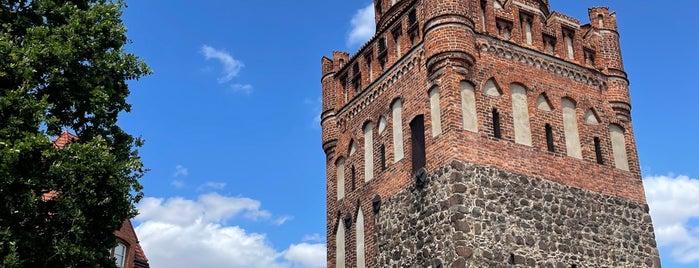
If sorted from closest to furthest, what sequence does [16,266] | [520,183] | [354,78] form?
[16,266], [520,183], [354,78]

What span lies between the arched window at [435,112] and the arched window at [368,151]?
297cm

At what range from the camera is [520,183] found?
1889cm

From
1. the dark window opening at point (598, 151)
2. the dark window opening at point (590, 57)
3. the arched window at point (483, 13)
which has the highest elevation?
the arched window at point (483, 13)

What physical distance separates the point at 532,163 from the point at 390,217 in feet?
12.4

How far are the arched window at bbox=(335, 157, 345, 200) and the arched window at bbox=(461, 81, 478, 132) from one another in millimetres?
5287

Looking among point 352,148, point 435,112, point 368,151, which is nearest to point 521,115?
point 435,112

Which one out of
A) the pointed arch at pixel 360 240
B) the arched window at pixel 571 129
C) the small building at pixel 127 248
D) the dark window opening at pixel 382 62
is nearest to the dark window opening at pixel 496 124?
the arched window at pixel 571 129

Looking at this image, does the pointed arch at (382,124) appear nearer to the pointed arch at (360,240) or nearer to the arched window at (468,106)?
the pointed arch at (360,240)

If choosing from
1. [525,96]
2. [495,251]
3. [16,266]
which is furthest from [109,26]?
[525,96]

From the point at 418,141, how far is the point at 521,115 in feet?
8.80

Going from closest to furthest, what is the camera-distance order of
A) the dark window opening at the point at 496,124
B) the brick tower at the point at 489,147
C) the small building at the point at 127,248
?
the brick tower at the point at 489,147 → the dark window opening at the point at 496,124 → the small building at the point at 127,248

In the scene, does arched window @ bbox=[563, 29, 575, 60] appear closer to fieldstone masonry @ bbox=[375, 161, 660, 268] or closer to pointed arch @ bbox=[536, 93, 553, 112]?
pointed arch @ bbox=[536, 93, 553, 112]

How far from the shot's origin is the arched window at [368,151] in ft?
72.0

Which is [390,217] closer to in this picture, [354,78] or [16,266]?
[354,78]
